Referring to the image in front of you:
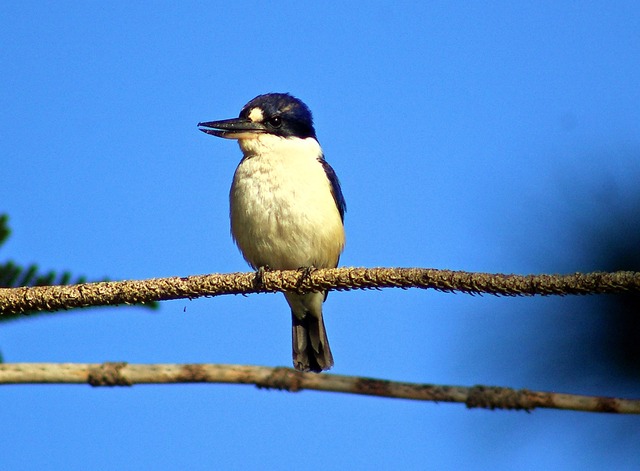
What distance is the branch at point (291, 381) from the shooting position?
197 cm

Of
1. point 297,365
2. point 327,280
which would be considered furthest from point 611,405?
point 297,365

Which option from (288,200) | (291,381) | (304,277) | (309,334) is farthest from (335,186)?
(291,381)

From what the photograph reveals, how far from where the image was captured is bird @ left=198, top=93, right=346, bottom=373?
20.7ft

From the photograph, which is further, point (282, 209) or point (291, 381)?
point (282, 209)

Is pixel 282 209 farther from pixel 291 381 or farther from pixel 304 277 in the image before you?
pixel 291 381

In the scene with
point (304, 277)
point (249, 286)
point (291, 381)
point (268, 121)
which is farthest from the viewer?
point (268, 121)

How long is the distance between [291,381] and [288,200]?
13.7ft

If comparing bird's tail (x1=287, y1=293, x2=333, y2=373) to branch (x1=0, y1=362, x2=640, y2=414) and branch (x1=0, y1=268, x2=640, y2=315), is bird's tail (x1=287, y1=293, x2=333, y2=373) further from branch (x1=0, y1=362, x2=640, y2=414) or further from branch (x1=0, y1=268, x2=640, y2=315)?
branch (x1=0, y1=362, x2=640, y2=414)

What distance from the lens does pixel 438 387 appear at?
2059mm

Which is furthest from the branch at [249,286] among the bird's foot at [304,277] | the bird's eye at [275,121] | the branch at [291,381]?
Result: the bird's eye at [275,121]

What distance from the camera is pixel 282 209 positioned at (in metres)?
6.28

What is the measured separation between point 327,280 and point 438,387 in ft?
5.97

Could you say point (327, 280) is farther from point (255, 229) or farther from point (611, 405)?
point (255, 229)

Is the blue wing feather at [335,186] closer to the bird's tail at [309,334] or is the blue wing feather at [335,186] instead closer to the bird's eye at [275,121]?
the bird's eye at [275,121]
